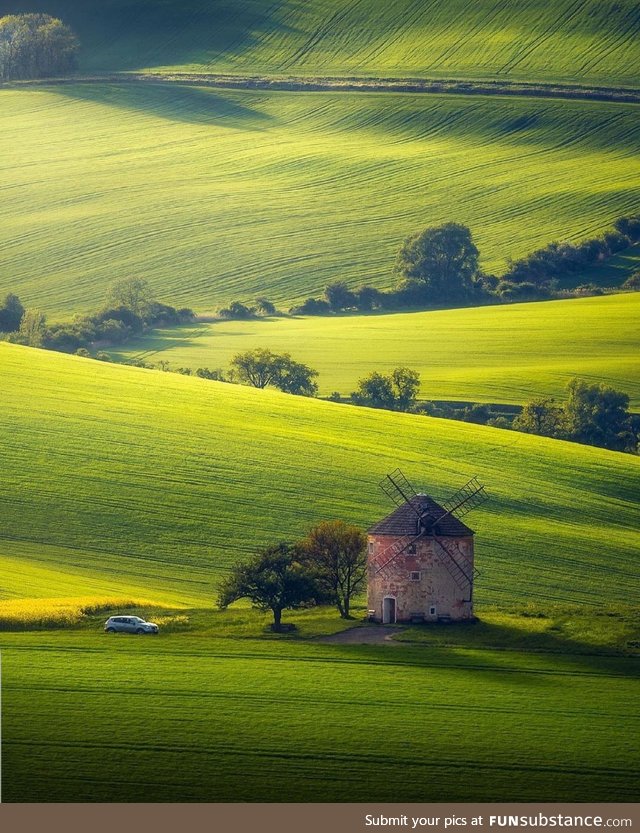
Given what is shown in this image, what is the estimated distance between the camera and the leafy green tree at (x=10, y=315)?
125750 mm

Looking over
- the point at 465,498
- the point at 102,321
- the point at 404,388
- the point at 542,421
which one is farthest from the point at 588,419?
the point at 102,321

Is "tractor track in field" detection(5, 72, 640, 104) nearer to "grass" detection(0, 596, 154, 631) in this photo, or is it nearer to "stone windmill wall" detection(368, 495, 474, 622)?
"stone windmill wall" detection(368, 495, 474, 622)

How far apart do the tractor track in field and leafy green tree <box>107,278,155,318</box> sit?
5597cm

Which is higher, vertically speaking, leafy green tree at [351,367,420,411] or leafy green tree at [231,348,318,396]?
leafy green tree at [231,348,318,396]

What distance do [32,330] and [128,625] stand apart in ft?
222

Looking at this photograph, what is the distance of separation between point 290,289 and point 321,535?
273ft

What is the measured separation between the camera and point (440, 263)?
5635 inches

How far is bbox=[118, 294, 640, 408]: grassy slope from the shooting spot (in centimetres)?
11094

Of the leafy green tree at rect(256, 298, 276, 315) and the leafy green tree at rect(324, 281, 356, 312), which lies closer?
the leafy green tree at rect(256, 298, 276, 315)

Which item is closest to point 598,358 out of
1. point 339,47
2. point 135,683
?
point 135,683

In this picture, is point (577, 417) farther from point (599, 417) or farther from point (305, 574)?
point (305, 574)

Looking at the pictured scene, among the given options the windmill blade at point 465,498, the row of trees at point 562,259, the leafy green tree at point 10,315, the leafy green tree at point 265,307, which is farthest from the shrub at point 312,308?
the windmill blade at point 465,498

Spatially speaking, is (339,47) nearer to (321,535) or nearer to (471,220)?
(471,220)

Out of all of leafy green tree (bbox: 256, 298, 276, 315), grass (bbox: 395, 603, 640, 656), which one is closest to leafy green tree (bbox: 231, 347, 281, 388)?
leafy green tree (bbox: 256, 298, 276, 315)
